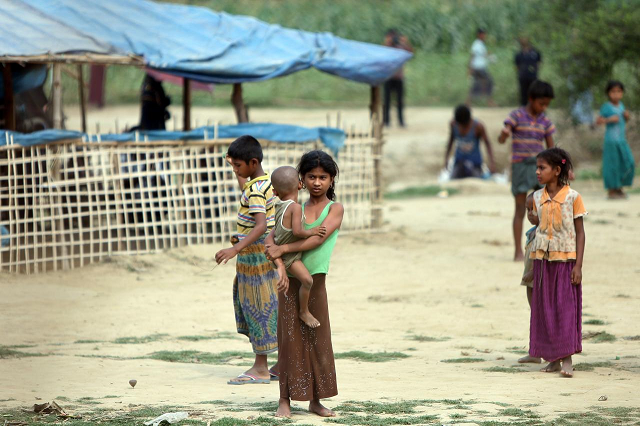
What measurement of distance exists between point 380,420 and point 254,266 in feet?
4.93

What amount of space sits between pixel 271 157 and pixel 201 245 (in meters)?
1.38

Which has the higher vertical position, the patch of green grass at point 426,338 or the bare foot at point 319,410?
the bare foot at point 319,410

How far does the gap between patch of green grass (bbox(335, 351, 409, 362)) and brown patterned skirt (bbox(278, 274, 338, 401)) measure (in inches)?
65.8

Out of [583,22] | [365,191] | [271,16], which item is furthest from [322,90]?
[365,191]

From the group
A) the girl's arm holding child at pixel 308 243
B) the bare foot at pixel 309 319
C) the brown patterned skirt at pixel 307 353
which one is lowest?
the brown patterned skirt at pixel 307 353

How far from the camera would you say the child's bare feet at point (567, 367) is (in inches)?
220

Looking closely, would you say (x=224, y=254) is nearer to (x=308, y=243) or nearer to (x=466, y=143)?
(x=308, y=243)

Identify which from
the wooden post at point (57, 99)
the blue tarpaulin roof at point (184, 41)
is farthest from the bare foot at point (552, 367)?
the wooden post at point (57, 99)

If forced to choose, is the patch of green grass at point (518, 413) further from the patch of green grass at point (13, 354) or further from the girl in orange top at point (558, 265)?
the patch of green grass at point (13, 354)

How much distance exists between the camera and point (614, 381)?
17.5 feet

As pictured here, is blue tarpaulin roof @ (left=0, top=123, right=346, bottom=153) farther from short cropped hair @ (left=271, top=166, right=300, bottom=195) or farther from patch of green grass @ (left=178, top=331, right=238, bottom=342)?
short cropped hair @ (left=271, top=166, right=300, bottom=195)

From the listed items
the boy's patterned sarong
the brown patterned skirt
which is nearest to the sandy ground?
the brown patterned skirt

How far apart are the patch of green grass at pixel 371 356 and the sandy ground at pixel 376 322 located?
9 cm

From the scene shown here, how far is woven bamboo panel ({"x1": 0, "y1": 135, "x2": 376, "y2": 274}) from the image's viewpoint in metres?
9.12
